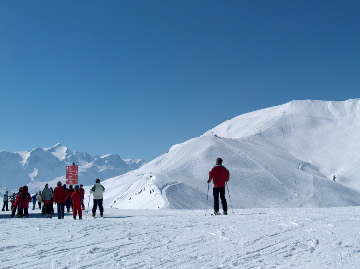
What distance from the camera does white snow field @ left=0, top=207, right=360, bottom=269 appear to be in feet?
15.3

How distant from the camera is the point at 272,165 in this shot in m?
38.9

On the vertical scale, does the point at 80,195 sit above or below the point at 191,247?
above

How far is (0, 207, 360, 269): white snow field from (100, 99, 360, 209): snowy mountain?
1737 centimetres

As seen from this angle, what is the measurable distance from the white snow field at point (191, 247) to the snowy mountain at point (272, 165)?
1737cm

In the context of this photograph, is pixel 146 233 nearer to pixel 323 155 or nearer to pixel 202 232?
pixel 202 232

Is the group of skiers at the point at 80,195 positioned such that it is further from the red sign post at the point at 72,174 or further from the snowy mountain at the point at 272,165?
the red sign post at the point at 72,174

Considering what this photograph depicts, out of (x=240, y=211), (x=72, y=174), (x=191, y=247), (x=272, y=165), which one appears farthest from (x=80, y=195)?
(x=272, y=165)

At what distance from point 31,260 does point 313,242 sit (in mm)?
4525

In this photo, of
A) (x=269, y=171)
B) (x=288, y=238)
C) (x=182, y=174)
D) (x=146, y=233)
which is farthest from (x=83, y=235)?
(x=269, y=171)

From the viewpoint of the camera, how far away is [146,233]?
6988 mm

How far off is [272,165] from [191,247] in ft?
115

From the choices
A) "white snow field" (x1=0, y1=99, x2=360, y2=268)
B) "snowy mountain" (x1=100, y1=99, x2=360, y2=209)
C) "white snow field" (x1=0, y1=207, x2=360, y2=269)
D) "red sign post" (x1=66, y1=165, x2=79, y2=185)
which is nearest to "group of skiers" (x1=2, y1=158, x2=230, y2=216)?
"white snow field" (x1=0, y1=99, x2=360, y2=268)

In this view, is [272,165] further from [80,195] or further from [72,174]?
[80,195]

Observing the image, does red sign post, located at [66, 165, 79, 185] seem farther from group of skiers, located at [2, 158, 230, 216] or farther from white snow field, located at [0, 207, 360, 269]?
white snow field, located at [0, 207, 360, 269]
